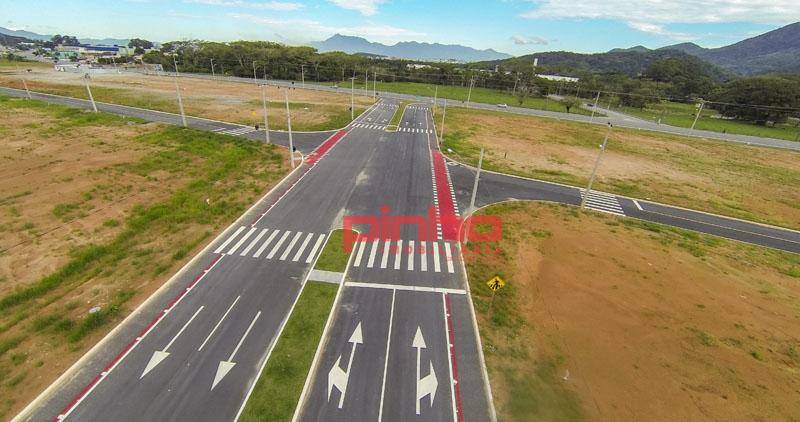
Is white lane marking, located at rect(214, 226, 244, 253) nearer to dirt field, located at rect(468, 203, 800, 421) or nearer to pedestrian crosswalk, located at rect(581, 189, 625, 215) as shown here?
dirt field, located at rect(468, 203, 800, 421)

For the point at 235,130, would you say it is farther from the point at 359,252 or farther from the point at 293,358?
the point at 293,358

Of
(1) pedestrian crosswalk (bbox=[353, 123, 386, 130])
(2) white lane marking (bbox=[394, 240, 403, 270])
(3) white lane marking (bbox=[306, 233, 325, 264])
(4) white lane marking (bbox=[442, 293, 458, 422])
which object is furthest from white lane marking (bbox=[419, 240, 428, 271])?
(1) pedestrian crosswalk (bbox=[353, 123, 386, 130])

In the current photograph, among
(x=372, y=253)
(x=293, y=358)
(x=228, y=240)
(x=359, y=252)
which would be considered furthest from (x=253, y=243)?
(x=293, y=358)

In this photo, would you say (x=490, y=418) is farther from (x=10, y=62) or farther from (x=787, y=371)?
(x=10, y=62)

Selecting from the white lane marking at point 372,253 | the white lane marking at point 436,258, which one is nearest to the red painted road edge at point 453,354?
the white lane marking at point 436,258

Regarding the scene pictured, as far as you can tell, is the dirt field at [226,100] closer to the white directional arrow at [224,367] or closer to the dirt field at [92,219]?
the dirt field at [92,219]
